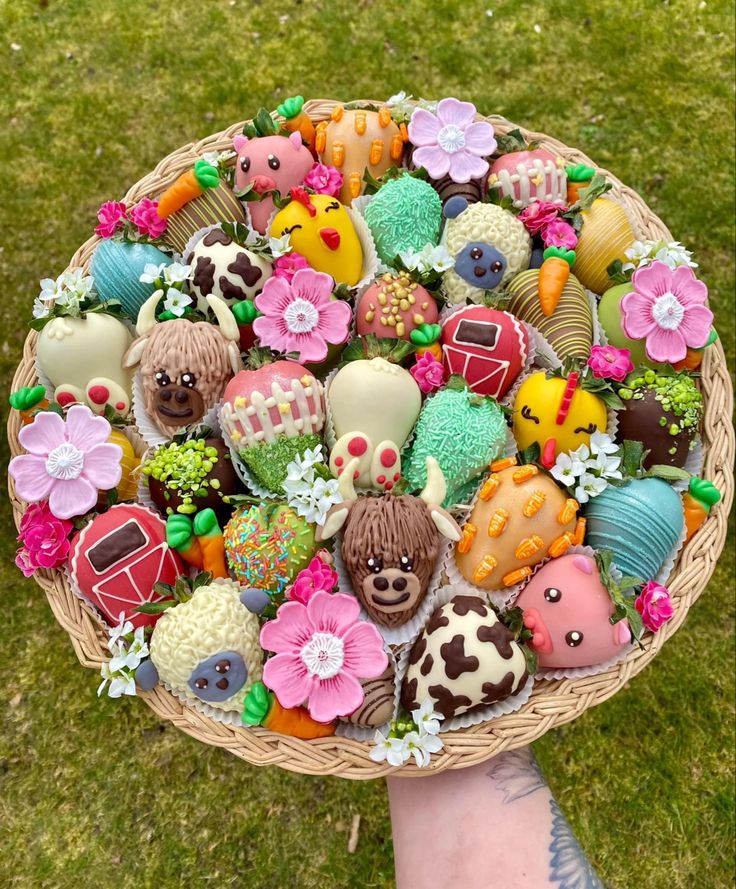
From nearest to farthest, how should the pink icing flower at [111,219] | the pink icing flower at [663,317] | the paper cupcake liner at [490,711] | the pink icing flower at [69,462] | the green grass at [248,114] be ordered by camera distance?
the paper cupcake liner at [490,711]
the pink icing flower at [69,462]
the pink icing flower at [663,317]
the pink icing flower at [111,219]
the green grass at [248,114]

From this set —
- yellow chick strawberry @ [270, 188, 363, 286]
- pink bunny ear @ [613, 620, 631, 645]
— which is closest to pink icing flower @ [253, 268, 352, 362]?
yellow chick strawberry @ [270, 188, 363, 286]

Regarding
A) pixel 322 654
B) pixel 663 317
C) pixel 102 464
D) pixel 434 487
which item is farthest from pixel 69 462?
pixel 663 317

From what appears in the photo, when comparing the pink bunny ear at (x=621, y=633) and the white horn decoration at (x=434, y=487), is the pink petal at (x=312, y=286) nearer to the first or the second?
the white horn decoration at (x=434, y=487)

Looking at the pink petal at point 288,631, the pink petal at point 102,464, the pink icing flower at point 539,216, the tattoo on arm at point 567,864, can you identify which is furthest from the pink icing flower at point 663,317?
the pink petal at point 102,464

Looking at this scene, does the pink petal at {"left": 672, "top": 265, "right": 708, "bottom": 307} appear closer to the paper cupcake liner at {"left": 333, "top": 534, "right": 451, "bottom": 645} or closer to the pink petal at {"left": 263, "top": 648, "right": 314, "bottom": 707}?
the paper cupcake liner at {"left": 333, "top": 534, "right": 451, "bottom": 645}

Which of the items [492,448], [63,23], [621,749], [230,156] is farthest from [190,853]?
[63,23]

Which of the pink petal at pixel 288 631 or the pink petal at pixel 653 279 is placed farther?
the pink petal at pixel 653 279

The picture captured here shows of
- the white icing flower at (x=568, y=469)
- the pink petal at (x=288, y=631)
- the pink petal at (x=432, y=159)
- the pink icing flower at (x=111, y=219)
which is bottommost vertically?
the pink petal at (x=288, y=631)

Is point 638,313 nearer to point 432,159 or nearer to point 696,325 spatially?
point 696,325
